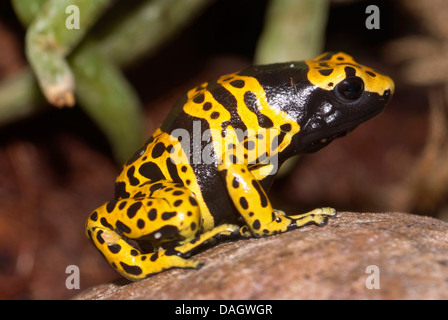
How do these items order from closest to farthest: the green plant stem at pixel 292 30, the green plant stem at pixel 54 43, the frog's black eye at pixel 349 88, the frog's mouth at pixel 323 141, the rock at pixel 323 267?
the rock at pixel 323 267 < the frog's black eye at pixel 349 88 < the frog's mouth at pixel 323 141 < the green plant stem at pixel 54 43 < the green plant stem at pixel 292 30

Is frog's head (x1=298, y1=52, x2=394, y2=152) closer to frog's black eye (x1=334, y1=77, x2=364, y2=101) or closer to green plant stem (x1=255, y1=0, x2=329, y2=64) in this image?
frog's black eye (x1=334, y1=77, x2=364, y2=101)

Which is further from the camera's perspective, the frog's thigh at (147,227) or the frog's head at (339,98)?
the frog's head at (339,98)

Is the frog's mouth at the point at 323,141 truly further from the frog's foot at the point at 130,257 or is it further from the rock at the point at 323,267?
the frog's foot at the point at 130,257

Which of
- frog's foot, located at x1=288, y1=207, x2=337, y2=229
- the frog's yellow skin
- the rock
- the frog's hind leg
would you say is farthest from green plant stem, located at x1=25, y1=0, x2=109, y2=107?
frog's foot, located at x1=288, y1=207, x2=337, y2=229

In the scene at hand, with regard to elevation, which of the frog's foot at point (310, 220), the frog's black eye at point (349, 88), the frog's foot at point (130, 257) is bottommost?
the frog's foot at point (130, 257)

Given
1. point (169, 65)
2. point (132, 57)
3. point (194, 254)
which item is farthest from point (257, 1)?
point (194, 254)

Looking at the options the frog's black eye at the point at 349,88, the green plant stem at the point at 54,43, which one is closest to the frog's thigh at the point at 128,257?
the green plant stem at the point at 54,43

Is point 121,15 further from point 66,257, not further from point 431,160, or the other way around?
point 431,160

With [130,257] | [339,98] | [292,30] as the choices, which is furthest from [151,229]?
[292,30]
